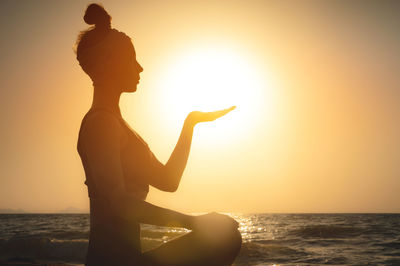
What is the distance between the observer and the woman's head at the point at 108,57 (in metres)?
1.96

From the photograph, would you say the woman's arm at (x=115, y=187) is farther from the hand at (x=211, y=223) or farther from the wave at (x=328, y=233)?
the wave at (x=328, y=233)

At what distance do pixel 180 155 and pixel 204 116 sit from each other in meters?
0.23

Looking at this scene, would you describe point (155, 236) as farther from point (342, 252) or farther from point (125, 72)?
point (125, 72)

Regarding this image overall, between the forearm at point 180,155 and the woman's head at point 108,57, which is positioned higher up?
the woman's head at point 108,57

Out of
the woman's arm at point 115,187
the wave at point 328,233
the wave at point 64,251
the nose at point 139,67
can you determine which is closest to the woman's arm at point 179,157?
the woman's arm at point 115,187

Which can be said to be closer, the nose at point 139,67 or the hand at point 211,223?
the hand at point 211,223

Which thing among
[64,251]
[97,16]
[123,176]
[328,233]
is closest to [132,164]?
[123,176]

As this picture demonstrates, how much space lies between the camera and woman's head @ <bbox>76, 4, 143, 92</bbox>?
1957 mm

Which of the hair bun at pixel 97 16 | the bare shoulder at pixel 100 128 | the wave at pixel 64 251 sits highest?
the hair bun at pixel 97 16

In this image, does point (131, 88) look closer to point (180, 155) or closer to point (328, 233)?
point (180, 155)

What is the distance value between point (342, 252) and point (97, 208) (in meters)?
20.7

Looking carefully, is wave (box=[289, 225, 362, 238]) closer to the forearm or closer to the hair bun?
the forearm

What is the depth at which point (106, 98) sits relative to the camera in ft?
6.51

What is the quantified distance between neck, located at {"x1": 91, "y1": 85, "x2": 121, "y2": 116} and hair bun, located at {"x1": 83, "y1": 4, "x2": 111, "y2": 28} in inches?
14.4
